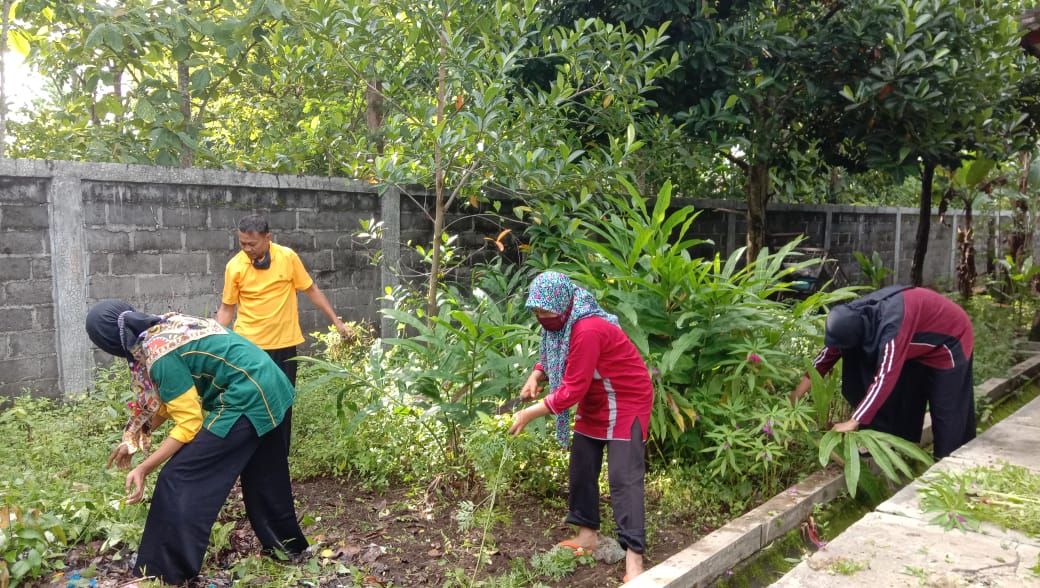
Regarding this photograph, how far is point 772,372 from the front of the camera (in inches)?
196

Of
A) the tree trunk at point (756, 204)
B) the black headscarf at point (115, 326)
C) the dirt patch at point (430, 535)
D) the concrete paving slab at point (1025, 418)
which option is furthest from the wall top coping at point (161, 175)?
the concrete paving slab at point (1025, 418)

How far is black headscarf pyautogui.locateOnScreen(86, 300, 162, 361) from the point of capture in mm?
3447

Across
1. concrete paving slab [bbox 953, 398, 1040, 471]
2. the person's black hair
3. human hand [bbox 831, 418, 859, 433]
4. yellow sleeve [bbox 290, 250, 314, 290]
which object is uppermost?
the person's black hair

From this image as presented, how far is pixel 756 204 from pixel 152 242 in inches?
266

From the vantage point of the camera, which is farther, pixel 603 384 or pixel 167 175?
pixel 167 175

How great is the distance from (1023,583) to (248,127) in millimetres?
11320

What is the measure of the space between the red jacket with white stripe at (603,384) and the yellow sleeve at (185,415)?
1.59m

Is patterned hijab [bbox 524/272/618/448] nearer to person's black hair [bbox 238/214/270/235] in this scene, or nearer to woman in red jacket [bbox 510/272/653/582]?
woman in red jacket [bbox 510/272/653/582]

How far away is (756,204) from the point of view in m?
9.65

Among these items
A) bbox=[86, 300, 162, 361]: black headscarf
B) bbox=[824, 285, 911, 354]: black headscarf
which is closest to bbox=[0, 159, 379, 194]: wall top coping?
bbox=[86, 300, 162, 361]: black headscarf

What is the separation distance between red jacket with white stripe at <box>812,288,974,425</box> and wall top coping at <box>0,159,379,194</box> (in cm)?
418

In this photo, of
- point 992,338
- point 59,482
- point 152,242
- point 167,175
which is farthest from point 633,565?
point 992,338

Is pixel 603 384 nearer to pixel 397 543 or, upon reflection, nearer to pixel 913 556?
pixel 397 543

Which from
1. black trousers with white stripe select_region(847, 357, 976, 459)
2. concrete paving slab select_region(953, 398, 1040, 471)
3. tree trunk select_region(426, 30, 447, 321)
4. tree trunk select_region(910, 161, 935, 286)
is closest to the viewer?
concrete paving slab select_region(953, 398, 1040, 471)
